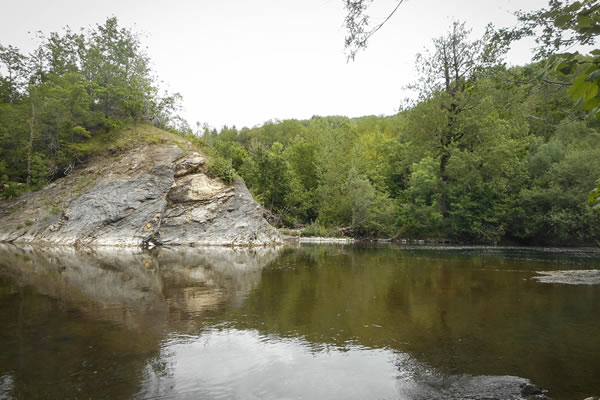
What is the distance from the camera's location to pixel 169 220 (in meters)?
33.7

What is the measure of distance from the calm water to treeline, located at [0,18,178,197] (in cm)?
2822

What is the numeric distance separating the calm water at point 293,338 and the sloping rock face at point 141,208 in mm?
18045

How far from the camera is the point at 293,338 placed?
7395 millimetres

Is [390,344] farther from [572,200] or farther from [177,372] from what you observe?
[572,200]

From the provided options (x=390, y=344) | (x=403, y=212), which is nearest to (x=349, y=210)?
(x=403, y=212)

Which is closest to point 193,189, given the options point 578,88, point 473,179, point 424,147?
point 424,147

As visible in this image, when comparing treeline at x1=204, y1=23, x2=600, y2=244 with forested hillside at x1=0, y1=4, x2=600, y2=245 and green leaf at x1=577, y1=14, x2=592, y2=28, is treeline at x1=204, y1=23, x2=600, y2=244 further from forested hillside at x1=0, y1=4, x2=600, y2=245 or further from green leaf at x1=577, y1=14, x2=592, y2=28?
green leaf at x1=577, y1=14, x2=592, y2=28

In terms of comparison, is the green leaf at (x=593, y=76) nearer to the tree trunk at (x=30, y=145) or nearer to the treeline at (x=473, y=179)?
the treeline at (x=473, y=179)

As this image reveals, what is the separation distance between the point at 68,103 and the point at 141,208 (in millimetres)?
15705

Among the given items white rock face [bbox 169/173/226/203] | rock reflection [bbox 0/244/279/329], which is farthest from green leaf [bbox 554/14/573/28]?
white rock face [bbox 169/173/226/203]

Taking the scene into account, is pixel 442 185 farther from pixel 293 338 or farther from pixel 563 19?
pixel 563 19

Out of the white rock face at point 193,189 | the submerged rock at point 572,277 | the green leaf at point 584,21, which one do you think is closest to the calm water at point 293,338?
the submerged rock at point 572,277

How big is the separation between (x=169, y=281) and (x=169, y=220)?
69.9 feet

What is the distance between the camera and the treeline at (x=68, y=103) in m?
35.9
